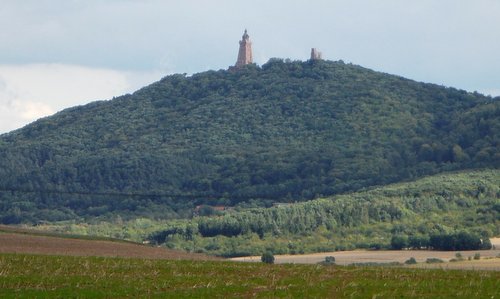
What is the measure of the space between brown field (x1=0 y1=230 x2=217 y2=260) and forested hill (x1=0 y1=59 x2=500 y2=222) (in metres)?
50.6

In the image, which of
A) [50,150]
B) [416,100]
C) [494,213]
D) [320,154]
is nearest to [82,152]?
[50,150]

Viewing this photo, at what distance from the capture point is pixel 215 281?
43.1m

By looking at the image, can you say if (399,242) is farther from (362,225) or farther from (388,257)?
(362,225)

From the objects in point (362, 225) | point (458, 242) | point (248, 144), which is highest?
point (248, 144)

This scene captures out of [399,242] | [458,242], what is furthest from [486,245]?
[399,242]

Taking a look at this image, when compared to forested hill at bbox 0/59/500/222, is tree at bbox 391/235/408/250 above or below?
below

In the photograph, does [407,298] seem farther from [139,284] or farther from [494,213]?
[494,213]

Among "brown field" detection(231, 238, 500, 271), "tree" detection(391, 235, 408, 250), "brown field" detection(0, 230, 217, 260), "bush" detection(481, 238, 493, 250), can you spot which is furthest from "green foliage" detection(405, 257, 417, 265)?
"tree" detection(391, 235, 408, 250)

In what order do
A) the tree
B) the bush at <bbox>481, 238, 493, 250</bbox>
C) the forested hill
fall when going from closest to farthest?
the bush at <bbox>481, 238, 493, 250</bbox>, the tree, the forested hill

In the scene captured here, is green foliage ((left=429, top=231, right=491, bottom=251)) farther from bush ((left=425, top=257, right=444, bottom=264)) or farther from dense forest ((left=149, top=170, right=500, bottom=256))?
bush ((left=425, top=257, right=444, bottom=264))

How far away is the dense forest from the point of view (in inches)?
3649

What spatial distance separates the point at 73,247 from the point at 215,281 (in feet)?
78.5

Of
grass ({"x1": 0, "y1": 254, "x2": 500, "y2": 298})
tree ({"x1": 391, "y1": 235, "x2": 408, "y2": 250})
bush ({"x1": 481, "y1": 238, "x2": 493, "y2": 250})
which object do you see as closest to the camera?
grass ({"x1": 0, "y1": 254, "x2": 500, "y2": 298})

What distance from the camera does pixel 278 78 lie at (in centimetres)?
19912
